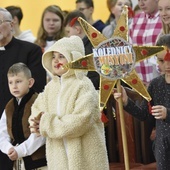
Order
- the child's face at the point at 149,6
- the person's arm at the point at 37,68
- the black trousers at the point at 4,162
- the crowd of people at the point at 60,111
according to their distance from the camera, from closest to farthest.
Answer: the crowd of people at the point at 60,111 → the black trousers at the point at 4,162 → the person's arm at the point at 37,68 → the child's face at the point at 149,6

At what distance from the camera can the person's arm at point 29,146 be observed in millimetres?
4629

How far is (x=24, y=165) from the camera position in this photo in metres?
4.70

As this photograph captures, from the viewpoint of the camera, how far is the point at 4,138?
15.7 feet

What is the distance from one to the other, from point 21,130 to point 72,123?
0.56m

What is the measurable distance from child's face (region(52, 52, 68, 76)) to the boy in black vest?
344 millimetres

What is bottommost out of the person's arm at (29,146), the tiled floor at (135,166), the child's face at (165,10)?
the tiled floor at (135,166)

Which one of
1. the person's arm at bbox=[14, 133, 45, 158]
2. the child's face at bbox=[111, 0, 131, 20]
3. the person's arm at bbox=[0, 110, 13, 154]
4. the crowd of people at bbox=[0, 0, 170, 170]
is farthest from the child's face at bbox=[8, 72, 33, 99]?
the child's face at bbox=[111, 0, 131, 20]

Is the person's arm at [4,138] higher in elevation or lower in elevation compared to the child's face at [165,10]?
lower

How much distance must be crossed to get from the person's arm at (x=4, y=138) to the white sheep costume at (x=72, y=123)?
1.15ft

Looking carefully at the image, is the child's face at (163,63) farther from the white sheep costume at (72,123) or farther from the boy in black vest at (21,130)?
the boy in black vest at (21,130)

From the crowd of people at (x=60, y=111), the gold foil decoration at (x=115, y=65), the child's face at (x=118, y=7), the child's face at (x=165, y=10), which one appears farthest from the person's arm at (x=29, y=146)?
the child's face at (x=118, y=7)

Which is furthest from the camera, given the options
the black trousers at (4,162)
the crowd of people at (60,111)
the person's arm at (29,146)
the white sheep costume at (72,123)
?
the black trousers at (4,162)

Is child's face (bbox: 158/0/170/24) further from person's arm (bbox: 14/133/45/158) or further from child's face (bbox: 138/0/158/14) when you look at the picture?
person's arm (bbox: 14/133/45/158)

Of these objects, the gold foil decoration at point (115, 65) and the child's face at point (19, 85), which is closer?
the gold foil decoration at point (115, 65)
